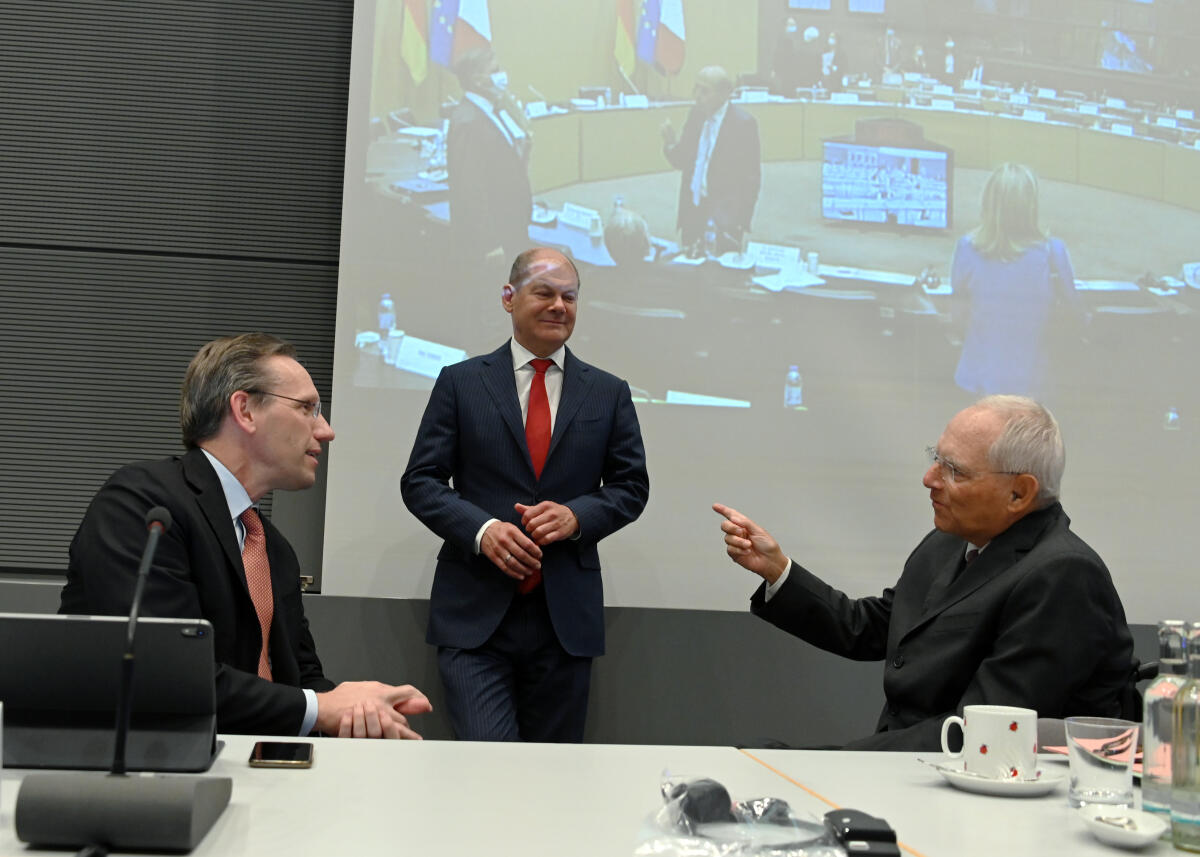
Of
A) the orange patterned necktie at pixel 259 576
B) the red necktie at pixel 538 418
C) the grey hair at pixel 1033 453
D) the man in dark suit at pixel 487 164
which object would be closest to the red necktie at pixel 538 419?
the red necktie at pixel 538 418

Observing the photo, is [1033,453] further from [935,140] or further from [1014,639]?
[935,140]

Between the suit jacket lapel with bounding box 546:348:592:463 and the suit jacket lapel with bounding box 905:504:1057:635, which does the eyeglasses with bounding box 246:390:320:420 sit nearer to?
the suit jacket lapel with bounding box 546:348:592:463

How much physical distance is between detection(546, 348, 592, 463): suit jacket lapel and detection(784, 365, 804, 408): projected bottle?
741mm

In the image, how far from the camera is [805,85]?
372 centimetres

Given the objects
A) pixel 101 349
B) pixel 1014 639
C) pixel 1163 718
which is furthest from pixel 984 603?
pixel 101 349

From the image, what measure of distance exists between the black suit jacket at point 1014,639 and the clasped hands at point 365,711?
82cm

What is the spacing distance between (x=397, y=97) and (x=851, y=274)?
1556mm

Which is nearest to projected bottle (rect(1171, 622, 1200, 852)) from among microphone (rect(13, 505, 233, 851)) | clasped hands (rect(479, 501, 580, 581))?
microphone (rect(13, 505, 233, 851))

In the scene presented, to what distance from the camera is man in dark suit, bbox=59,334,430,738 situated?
6.13ft

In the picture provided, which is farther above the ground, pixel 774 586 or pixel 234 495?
pixel 234 495

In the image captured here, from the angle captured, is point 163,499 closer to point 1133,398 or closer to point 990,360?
point 990,360

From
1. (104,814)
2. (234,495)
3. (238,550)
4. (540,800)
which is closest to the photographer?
(104,814)

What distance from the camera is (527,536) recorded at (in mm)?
2992

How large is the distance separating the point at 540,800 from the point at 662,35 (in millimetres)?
2893
